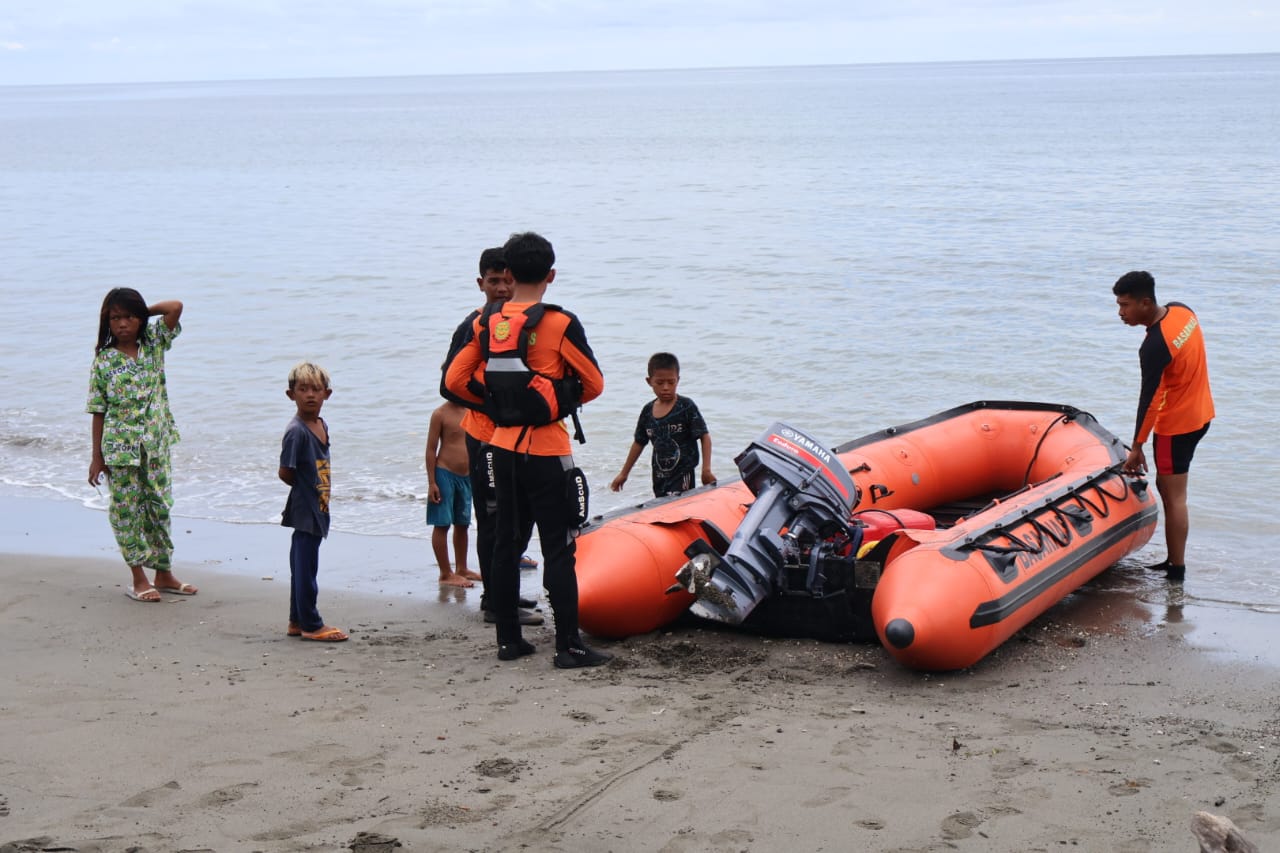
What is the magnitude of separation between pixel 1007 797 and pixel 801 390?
877cm

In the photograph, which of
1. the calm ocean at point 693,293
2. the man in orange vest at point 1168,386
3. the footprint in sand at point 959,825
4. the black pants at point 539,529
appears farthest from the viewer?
the calm ocean at point 693,293

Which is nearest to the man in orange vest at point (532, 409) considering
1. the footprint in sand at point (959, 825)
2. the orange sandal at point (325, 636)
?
the orange sandal at point (325, 636)

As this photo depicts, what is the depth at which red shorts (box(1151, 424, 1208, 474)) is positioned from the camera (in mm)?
6109

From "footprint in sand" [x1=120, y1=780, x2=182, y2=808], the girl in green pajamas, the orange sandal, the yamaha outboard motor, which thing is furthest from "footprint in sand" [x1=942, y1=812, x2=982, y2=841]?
the girl in green pajamas

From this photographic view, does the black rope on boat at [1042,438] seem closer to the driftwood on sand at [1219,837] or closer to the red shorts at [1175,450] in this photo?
the red shorts at [1175,450]

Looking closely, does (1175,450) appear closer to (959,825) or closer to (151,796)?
(959,825)

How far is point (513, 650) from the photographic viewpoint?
4891 millimetres

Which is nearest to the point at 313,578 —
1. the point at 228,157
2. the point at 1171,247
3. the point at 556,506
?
the point at 556,506

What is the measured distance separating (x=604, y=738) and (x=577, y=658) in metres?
0.85

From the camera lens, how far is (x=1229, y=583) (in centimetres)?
679

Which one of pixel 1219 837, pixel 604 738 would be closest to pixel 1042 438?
pixel 604 738

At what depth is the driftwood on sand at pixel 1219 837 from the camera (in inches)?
107

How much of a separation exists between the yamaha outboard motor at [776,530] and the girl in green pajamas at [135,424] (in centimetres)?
220

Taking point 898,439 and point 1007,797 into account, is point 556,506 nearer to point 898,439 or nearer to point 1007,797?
point 1007,797
